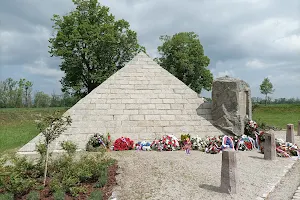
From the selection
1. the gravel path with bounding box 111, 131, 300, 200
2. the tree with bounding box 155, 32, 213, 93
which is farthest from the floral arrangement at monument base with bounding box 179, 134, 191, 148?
the tree with bounding box 155, 32, 213, 93

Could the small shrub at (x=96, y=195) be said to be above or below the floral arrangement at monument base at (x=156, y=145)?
below

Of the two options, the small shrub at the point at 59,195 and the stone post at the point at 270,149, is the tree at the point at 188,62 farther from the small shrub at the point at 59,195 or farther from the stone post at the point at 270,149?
the small shrub at the point at 59,195

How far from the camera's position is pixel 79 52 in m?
28.1

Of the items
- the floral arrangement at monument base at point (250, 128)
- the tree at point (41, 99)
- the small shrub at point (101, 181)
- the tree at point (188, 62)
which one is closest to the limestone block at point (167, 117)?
the floral arrangement at monument base at point (250, 128)

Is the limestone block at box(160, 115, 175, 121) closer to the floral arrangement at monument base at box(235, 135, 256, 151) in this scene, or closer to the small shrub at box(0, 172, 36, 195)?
the floral arrangement at monument base at box(235, 135, 256, 151)

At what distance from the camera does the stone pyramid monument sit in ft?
36.2

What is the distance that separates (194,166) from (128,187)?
2.51m

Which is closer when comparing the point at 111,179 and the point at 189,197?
the point at 189,197

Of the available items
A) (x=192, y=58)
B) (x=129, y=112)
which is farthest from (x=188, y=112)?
(x=192, y=58)

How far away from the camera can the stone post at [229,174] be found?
5629mm

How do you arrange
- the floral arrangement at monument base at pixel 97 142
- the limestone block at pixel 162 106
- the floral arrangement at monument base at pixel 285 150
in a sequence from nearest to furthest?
the floral arrangement at monument base at pixel 285 150 → the floral arrangement at monument base at pixel 97 142 → the limestone block at pixel 162 106

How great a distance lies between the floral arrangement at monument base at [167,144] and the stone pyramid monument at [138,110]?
79 cm

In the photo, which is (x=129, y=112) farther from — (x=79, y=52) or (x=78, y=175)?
(x=79, y=52)

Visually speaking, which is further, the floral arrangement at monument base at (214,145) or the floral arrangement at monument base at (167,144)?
the floral arrangement at monument base at (167,144)
